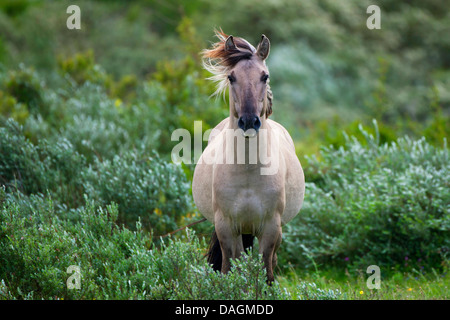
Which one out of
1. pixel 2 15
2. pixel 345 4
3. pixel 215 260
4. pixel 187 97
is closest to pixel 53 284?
pixel 215 260

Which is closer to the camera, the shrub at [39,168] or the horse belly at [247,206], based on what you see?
the horse belly at [247,206]

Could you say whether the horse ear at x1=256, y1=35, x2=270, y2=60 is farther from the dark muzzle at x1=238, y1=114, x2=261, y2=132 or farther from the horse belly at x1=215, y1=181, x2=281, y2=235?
the horse belly at x1=215, y1=181, x2=281, y2=235

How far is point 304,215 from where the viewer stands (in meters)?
6.17

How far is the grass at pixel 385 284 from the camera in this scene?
4.52 metres

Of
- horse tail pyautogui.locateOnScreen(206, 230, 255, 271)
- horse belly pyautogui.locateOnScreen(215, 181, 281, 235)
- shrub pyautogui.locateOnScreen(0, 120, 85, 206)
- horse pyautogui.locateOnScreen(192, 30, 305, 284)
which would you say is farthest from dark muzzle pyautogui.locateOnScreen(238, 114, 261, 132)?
shrub pyautogui.locateOnScreen(0, 120, 85, 206)

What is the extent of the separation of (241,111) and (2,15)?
1675 centimetres

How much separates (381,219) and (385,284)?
780 millimetres

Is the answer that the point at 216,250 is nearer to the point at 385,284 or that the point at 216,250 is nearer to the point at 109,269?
the point at 109,269

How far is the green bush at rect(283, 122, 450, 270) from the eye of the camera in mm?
5465

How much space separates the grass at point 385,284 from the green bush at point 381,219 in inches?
6.7

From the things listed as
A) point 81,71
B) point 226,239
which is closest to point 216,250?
point 226,239

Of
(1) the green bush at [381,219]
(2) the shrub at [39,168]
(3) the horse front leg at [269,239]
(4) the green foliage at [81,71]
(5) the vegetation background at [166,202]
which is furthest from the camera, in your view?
(4) the green foliage at [81,71]

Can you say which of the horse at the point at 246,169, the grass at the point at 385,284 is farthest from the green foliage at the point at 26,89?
the horse at the point at 246,169

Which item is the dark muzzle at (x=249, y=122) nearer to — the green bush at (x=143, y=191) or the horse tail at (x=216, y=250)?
the horse tail at (x=216, y=250)
